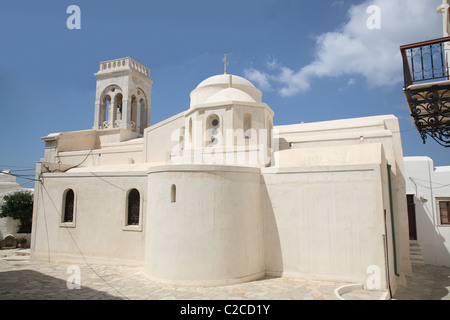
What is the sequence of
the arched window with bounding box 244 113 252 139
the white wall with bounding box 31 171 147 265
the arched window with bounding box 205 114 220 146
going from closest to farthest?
the white wall with bounding box 31 171 147 265 < the arched window with bounding box 205 114 220 146 < the arched window with bounding box 244 113 252 139

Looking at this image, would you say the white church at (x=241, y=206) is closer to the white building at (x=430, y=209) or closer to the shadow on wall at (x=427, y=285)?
the shadow on wall at (x=427, y=285)

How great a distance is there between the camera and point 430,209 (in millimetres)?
15234

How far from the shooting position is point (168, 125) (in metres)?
16.1

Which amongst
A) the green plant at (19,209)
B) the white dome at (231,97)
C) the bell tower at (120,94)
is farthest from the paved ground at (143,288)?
the bell tower at (120,94)

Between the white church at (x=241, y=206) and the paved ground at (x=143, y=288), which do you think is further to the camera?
the white church at (x=241, y=206)

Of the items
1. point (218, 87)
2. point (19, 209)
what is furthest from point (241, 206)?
point (19, 209)

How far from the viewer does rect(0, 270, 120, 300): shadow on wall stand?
28.0 ft

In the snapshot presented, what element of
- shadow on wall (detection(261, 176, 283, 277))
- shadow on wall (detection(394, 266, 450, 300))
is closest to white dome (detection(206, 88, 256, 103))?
shadow on wall (detection(261, 176, 283, 277))

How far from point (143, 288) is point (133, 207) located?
12.8 ft

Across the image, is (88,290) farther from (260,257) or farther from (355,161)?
(355,161)

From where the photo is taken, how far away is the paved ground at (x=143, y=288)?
845 centimetres

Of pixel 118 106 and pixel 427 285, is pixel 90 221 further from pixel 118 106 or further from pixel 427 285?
pixel 118 106

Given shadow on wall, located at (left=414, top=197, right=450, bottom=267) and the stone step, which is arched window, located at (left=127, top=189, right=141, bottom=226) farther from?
shadow on wall, located at (left=414, top=197, right=450, bottom=267)

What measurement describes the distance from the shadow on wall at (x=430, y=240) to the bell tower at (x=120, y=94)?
1823cm
